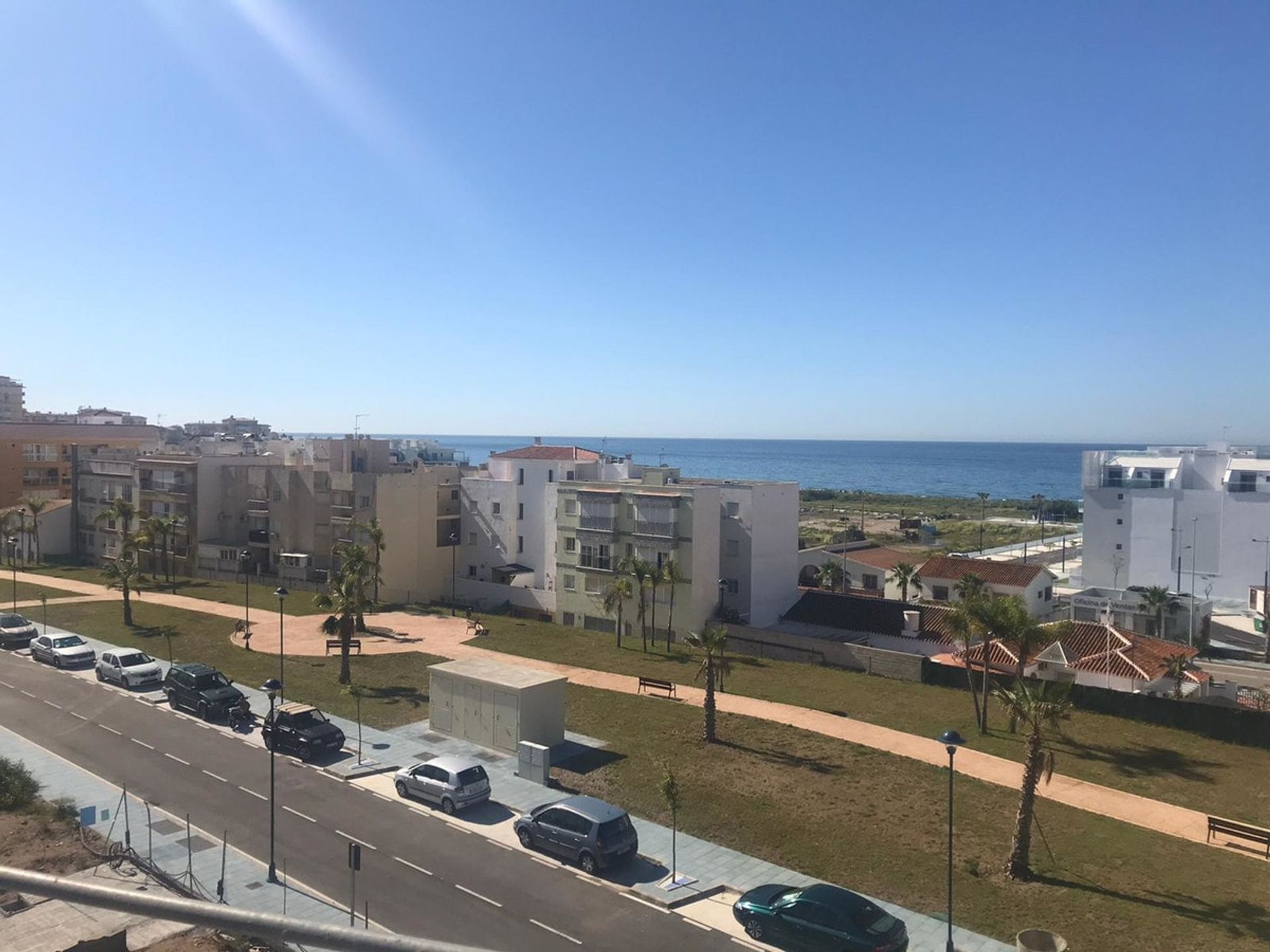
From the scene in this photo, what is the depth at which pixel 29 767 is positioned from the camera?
28.4m

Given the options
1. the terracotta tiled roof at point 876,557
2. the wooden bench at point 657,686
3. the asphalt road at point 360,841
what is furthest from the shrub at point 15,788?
the terracotta tiled roof at point 876,557

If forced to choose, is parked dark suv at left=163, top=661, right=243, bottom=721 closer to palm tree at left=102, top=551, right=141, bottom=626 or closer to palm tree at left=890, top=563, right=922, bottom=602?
palm tree at left=102, top=551, right=141, bottom=626

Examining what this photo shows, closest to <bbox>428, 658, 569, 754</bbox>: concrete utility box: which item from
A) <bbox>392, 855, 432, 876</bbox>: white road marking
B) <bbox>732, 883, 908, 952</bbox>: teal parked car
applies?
<bbox>392, 855, 432, 876</bbox>: white road marking

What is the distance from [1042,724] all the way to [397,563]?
49.6 metres

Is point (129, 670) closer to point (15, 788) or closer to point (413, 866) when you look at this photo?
point (15, 788)

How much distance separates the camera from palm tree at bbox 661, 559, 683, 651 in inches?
1949

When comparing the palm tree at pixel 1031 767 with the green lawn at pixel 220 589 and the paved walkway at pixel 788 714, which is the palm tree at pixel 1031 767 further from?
the green lawn at pixel 220 589

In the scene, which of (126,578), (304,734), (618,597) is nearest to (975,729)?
(618,597)

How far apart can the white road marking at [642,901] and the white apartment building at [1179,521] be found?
5845 centimetres

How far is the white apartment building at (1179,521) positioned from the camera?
64.6m

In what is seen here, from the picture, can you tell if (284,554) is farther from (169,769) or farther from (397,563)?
(169,769)

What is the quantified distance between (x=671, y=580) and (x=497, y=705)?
1871 centimetres

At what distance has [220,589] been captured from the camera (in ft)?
216

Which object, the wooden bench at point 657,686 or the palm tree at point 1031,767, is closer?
the palm tree at point 1031,767
